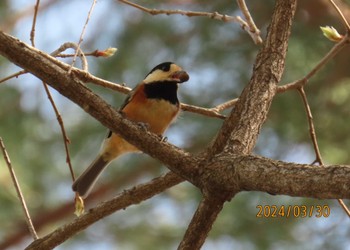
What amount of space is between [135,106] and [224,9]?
2.63 metres

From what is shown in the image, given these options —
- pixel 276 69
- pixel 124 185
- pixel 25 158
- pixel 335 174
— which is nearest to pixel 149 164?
pixel 124 185

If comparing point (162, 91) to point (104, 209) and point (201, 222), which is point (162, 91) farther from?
point (201, 222)

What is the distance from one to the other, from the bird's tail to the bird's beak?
75cm

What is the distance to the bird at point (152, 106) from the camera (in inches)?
151

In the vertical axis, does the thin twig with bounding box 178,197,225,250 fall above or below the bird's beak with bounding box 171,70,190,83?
below

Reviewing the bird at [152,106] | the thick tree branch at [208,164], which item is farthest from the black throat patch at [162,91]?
the thick tree branch at [208,164]

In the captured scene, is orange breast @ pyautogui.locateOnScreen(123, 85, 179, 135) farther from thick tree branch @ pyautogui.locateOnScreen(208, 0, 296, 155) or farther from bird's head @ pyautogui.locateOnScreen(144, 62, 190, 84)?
thick tree branch @ pyautogui.locateOnScreen(208, 0, 296, 155)

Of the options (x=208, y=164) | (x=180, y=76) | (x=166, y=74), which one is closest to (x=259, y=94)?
(x=208, y=164)

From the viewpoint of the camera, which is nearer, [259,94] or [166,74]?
[259,94]

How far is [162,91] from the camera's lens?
157 inches

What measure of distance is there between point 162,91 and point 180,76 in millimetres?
177

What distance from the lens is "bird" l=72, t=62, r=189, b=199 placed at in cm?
384
